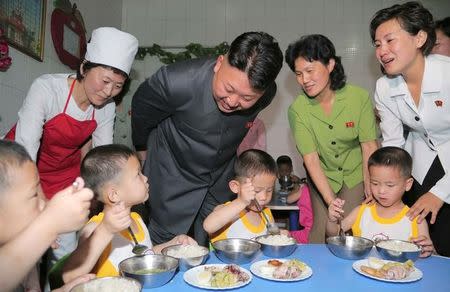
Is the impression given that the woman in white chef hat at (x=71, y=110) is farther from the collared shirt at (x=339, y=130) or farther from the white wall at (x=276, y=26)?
the white wall at (x=276, y=26)

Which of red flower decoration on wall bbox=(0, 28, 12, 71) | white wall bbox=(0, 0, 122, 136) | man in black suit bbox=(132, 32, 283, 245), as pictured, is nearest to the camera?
man in black suit bbox=(132, 32, 283, 245)

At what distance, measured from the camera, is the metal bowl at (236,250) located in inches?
55.9

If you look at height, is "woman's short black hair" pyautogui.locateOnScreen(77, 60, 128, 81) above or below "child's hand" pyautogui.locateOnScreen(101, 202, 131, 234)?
above

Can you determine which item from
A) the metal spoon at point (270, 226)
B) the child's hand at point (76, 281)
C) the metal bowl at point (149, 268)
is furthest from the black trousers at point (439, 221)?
the child's hand at point (76, 281)

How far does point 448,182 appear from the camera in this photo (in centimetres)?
193

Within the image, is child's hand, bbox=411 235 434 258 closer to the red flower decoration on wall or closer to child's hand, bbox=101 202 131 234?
child's hand, bbox=101 202 131 234

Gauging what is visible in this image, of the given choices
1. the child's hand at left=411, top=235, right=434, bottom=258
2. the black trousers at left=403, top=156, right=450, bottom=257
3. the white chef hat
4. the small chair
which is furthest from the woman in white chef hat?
the black trousers at left=403, top=156, right=450, bottom=257

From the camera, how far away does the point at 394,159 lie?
203 cm

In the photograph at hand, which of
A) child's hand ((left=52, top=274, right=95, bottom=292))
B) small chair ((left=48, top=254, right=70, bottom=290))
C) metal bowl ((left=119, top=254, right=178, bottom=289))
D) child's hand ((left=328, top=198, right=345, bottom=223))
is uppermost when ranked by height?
child's hand ((left=328, top=198, right=345, bottom=223))

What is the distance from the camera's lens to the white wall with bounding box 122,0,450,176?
5.52m

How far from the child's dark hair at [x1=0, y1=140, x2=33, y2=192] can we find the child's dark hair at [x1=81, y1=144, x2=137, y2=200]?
473 mm

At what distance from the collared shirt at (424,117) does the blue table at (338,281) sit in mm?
676

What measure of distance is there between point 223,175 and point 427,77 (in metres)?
1.22

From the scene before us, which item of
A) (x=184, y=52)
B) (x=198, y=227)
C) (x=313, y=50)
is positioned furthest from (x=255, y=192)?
(x=184, y=52)
